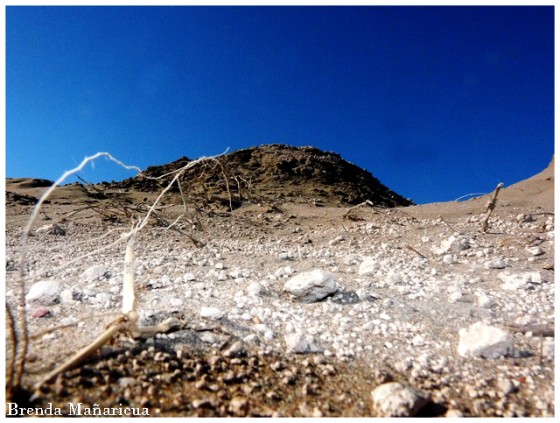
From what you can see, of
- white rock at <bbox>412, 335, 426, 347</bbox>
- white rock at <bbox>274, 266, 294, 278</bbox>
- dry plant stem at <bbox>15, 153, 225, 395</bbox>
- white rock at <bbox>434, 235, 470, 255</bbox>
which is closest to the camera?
dry plant stem at <bbox>15, 153, 225, 395</bbox>

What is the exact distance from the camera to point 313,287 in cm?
293

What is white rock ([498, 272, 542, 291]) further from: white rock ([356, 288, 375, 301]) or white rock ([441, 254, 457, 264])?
white rock ([356, 288, 375, 301])

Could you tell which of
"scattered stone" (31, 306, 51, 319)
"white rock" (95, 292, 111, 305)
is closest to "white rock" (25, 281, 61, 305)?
"scattered stone" (31, 306, 51, 319)

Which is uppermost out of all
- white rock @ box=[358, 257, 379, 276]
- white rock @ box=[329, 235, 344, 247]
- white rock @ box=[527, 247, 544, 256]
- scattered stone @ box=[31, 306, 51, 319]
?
white rock @ box=[329, 235, 344, 247]

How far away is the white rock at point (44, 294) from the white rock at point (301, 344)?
173cm

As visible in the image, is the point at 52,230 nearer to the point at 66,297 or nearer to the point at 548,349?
the point at 66,297

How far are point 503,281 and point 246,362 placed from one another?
2679 millimetres

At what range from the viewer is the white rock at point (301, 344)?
220cm

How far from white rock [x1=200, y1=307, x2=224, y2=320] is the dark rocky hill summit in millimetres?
7644

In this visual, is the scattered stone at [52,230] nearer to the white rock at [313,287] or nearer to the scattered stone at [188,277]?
the scattered stone at [188,277]

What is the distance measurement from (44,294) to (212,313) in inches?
49.3

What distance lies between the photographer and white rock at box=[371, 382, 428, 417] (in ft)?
5.46

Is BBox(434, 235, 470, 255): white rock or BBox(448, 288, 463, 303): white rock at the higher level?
BBox(434, 235, 470, 255): white rock

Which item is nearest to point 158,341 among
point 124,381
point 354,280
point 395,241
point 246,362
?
point 124,381
